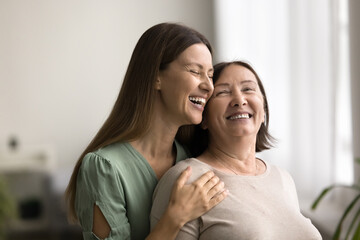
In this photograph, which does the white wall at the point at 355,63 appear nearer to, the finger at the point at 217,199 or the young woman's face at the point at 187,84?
the young woman's face at the point at 187,84

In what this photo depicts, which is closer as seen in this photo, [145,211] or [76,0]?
[145,211]

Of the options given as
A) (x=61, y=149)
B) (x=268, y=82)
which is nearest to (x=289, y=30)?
(x=268, y=82)

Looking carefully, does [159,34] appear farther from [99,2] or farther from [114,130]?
[99,2]

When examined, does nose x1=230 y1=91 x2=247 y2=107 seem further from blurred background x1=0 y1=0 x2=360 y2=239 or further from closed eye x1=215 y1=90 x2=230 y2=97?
blurred background x1=0 y1=0 x2=360 y2=239

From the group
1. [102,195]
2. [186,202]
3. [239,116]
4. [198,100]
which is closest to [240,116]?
[239,116]

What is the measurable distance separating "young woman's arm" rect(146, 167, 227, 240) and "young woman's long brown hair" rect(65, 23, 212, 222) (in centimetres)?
23

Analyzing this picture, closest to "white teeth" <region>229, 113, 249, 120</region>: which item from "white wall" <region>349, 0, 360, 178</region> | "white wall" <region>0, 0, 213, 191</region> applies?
"white wall" <region>349, 0, 360, 178</region>

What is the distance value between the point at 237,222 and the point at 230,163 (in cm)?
27

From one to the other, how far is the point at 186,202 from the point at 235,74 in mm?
484

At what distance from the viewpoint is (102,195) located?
1.63 meters

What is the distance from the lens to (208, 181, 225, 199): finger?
1602mm

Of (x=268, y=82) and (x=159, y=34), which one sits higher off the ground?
(x=159, y=34)

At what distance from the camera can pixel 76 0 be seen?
6.19 metres

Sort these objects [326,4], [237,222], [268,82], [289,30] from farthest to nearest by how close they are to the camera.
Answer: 1. [268,82]
2. [289,30]
3. [326,4]
4. [237,222]
